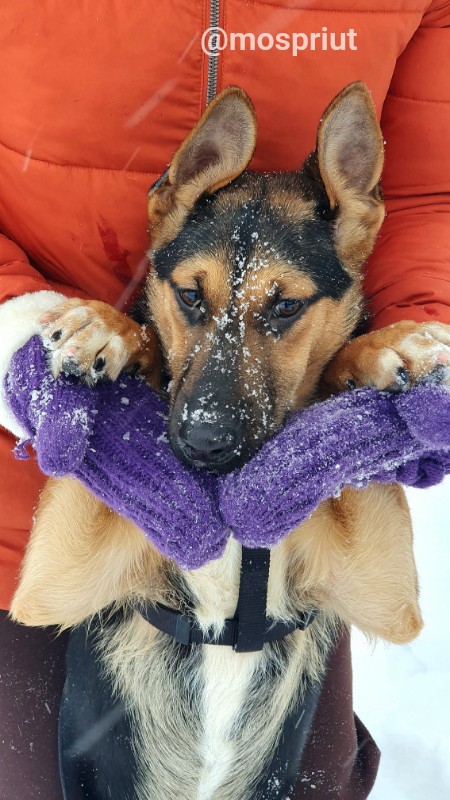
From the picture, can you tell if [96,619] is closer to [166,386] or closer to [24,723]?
[24,723]

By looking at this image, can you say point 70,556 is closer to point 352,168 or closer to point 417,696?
point 352,168

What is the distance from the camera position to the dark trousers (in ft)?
9.26

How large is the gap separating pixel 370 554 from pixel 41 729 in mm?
1404

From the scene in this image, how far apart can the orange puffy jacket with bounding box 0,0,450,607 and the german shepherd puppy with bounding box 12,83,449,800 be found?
145 millimetres

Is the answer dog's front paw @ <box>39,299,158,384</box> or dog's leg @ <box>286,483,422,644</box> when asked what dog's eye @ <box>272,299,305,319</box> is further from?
dog's leg @ <box>286,483,422,644</box>

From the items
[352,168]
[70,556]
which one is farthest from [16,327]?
[352,168]

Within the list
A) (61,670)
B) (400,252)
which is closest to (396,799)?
(61,670)

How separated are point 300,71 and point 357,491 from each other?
1.54 meters

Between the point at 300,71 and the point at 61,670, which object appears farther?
the point at 61,670

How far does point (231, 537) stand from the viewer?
2812mm

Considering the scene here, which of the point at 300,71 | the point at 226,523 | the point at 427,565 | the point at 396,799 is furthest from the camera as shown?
the point at 427,565

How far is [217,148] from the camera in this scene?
2.88 meters

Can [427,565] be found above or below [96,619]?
below

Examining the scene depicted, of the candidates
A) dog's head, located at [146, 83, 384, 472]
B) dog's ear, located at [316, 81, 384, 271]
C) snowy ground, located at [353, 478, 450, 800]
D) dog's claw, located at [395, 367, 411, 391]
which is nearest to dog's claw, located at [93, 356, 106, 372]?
dog's head, located at [146, 83, 384, 472]
